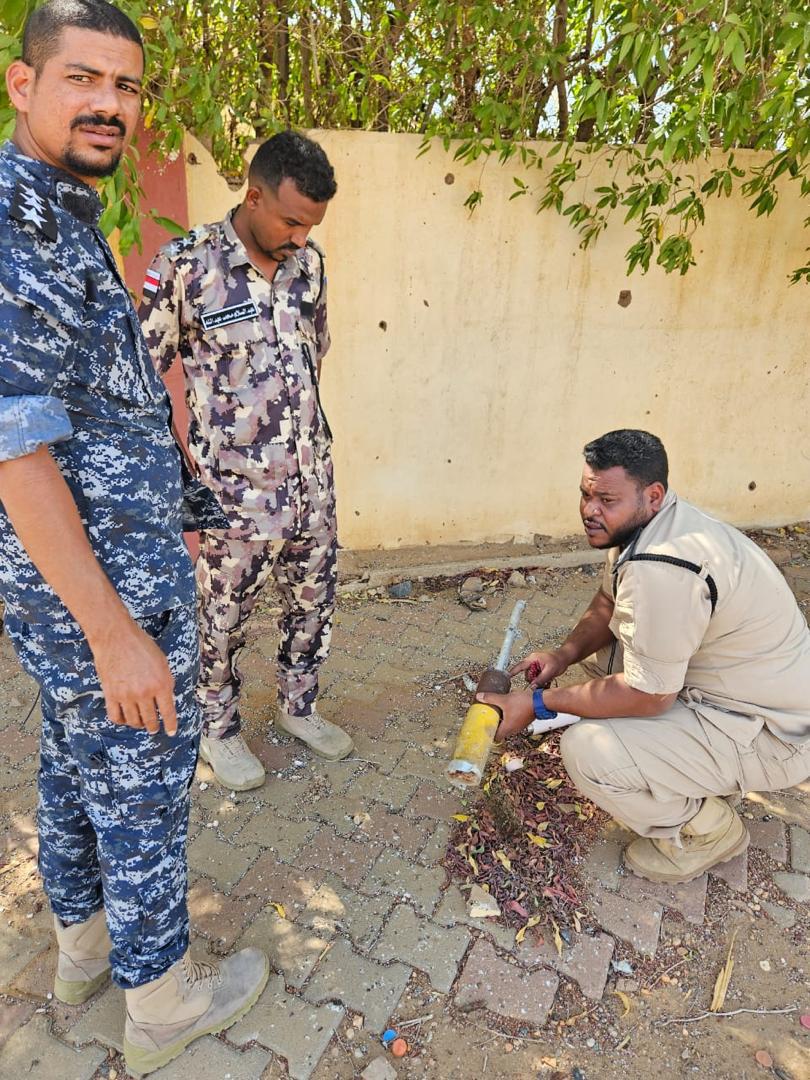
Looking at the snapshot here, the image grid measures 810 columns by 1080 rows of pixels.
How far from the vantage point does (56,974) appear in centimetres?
188

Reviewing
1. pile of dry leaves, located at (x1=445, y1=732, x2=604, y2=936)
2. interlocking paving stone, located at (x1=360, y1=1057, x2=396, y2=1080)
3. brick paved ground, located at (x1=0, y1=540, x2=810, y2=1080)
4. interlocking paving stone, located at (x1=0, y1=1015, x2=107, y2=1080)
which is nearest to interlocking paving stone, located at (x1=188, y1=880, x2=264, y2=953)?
brick paved ground, located at (x1=0, y1=540, x2=810, y2=1080)

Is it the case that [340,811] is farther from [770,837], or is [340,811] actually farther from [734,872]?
[770,837]

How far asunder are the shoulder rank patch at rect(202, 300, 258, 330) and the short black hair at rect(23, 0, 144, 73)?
3.05 ft

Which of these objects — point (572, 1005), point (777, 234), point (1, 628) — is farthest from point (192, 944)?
point (777, 234)

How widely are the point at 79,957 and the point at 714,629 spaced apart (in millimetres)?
1801

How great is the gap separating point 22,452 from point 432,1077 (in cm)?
160

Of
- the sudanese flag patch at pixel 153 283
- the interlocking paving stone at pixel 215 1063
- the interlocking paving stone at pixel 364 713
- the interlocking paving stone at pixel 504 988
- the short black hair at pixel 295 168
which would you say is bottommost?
the interlocking paving stone at pixel 364 713

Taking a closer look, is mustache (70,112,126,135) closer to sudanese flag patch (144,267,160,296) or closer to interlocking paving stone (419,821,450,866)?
sudanese flag patch (144,267,160,296)

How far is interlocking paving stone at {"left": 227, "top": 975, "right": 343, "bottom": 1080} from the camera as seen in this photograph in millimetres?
1733

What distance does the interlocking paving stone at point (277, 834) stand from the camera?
91.4 inches

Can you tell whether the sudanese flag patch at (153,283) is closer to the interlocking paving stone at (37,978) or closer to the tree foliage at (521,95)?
the tree foliage at (521,95)

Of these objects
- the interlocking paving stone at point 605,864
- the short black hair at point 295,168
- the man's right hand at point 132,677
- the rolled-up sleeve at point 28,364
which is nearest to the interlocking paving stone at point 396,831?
the interlocking paving stone at point 605,864

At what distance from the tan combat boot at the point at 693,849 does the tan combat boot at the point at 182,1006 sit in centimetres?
112

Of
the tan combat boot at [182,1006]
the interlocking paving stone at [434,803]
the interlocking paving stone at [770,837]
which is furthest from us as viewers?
the interlocking paving stone at [434,803]
